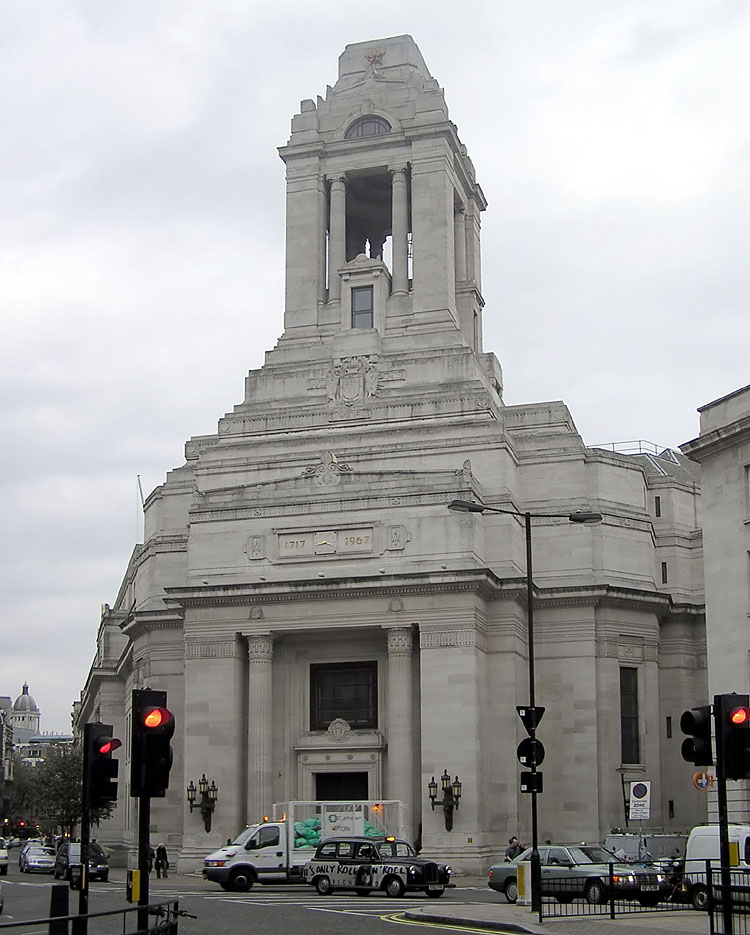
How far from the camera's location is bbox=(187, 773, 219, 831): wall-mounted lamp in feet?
192

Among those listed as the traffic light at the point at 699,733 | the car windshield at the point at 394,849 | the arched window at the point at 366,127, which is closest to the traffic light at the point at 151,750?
the traffic light at the point at 699,733

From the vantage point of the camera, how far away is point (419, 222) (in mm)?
71812

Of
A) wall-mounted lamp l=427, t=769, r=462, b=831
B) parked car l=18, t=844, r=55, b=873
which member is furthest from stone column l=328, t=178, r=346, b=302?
parked car l=18, t=844, r=55, b=873

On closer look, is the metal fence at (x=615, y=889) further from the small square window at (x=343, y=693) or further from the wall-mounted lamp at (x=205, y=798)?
the wall-mounted lamp at (x=205, y=798)

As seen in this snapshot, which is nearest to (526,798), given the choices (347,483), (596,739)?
(596,739)

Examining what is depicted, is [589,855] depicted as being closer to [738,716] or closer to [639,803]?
[639,803]

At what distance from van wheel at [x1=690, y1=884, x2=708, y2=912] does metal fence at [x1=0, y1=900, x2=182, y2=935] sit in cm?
1681

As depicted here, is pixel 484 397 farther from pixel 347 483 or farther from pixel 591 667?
pixel 591 667

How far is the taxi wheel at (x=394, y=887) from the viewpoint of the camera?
40847 millimetres

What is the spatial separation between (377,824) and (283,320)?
1194 inches

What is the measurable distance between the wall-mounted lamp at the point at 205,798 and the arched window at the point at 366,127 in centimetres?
3543

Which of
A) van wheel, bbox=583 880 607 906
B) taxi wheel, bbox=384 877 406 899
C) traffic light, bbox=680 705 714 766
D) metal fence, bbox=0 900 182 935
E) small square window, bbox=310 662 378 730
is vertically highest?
small square window, bbox=310 662 378 730

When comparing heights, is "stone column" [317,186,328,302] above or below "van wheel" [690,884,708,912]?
above

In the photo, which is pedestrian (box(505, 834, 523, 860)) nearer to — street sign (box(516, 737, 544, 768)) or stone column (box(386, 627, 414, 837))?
stone column (box(386, 627, 414, 837))
